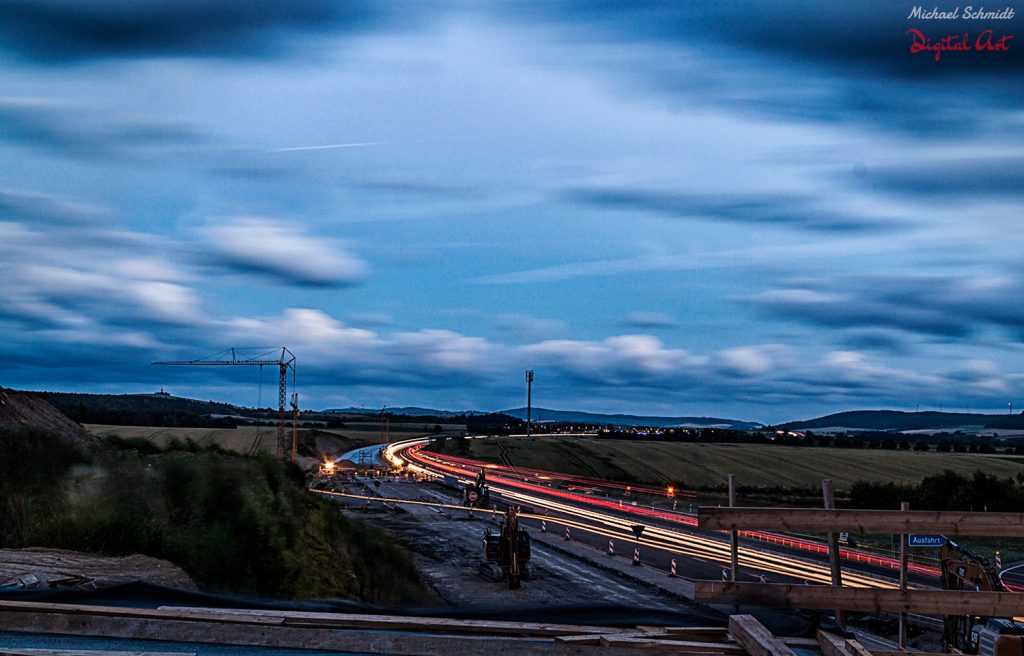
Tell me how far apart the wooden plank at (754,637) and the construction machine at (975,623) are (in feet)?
17.6

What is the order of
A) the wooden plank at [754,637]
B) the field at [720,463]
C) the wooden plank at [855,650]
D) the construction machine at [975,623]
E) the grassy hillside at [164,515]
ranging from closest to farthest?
the wooden plank at [754,637] < the wooden plank at [855,650] < the construction machine at [975,623] < the grassy hillside at [164,515] < the field at [720,463]

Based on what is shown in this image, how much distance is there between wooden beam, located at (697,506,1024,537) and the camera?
10102mm

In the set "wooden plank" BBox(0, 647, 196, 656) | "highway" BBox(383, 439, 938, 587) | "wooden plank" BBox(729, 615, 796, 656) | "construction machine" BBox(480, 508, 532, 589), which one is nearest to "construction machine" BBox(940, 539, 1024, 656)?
"wooden plank" BBox(729, 615, 796, 656)

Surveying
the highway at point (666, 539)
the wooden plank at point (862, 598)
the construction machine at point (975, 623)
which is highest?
the wooden plank at point (862, 598)

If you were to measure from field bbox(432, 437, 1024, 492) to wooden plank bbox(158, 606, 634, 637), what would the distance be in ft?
341

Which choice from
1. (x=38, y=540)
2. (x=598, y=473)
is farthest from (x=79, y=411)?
(x=38, y=540)

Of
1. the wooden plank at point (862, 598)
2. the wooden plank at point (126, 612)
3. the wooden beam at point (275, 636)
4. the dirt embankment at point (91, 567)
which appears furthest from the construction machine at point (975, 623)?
the dirt embankment at point (91, 567)

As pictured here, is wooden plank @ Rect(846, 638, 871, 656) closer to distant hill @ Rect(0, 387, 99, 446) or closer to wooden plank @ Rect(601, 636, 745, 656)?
wooden plank @ Rect(601, 636, 745, 656)

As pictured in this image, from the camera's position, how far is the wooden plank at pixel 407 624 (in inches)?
387

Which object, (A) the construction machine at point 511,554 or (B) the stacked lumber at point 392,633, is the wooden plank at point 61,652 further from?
(A) the construction machine at point 511,554

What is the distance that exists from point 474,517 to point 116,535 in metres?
54.5

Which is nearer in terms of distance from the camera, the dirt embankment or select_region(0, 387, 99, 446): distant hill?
the dirt embankment

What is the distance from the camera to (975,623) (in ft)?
54.4

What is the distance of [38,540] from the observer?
65.2 feet
